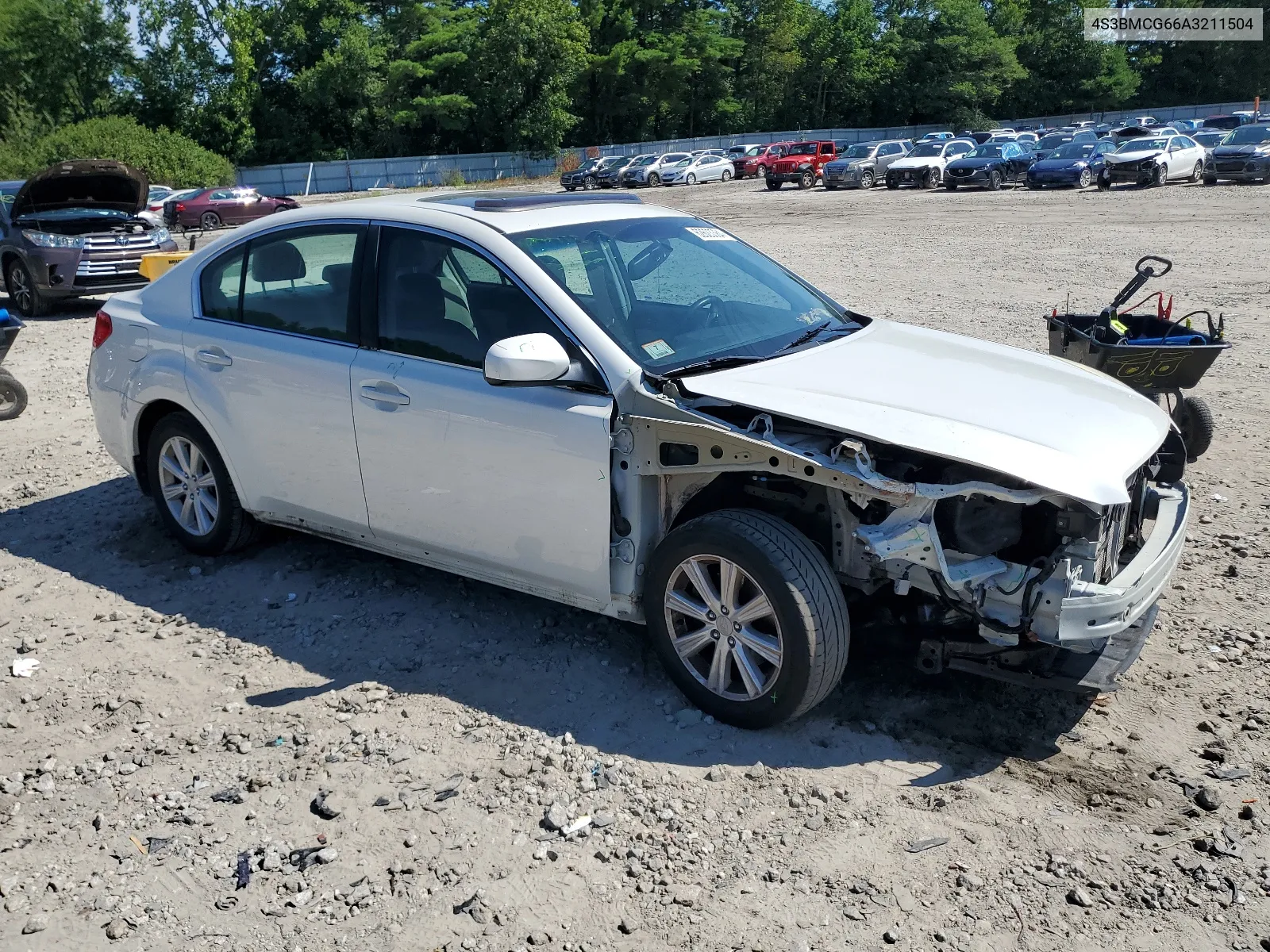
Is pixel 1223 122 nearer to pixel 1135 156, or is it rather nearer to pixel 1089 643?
pixel 1135 156

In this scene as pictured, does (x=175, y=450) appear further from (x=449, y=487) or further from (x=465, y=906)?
(x=465, y=906)

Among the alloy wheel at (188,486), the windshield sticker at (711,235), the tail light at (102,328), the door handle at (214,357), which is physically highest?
the windshield sticker at (711,235)

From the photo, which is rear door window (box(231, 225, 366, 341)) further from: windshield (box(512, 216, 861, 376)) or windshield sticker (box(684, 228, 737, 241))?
windshield sticker (box(684, 228, 737, 241))

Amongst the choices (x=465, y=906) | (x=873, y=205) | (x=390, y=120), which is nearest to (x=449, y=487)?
(x=465, y=906)

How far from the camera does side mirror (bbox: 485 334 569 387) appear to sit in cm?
393

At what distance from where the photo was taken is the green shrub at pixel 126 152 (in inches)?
1918

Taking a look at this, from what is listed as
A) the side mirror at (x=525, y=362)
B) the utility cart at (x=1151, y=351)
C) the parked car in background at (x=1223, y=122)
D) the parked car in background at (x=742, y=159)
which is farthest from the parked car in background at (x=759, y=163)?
the side mirror at (x=525, y=362)

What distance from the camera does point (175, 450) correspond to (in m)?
5.70

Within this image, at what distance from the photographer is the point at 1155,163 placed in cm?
2983

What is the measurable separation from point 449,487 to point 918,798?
2.14 meters

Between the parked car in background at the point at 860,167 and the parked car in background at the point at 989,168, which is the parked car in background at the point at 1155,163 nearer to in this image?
the parked car in background at the point at 989,168

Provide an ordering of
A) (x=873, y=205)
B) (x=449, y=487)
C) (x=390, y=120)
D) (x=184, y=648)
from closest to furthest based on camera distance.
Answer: (x=449, y=487)
(x=184, y=648)
(x=873, y=205)
(x=390, y=120)

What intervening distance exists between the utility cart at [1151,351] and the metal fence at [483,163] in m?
53.6

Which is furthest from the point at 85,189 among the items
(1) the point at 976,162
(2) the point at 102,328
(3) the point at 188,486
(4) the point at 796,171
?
(4) the point at 796,171
